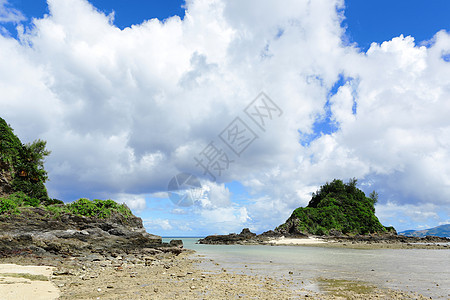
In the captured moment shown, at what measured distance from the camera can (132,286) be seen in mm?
12742

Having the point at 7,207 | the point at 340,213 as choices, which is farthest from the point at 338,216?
the point at 7,207

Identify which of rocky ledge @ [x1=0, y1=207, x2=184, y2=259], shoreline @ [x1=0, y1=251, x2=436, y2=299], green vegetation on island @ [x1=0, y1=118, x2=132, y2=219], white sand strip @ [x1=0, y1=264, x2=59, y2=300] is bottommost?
shoreline @ [x1=0, y1=251, x2=436, y2=299]

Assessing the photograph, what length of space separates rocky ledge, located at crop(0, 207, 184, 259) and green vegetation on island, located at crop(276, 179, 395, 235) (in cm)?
7232

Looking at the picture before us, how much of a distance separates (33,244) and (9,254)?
1.96 m

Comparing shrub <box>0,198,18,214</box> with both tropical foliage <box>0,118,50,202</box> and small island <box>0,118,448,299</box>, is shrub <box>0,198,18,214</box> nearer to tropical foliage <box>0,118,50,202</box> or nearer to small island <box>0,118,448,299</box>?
small island <box>0,118,448,299</box>

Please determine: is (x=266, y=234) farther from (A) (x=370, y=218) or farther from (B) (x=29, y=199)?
(B) (x=29, y=199)

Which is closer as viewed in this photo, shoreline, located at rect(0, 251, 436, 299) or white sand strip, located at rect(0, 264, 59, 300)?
white sand strip, located at rect(0, 264, 59, 300)

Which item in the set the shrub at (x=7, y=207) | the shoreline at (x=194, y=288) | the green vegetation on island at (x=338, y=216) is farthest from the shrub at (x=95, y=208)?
the green vegetation on island at (x=338, y=216)

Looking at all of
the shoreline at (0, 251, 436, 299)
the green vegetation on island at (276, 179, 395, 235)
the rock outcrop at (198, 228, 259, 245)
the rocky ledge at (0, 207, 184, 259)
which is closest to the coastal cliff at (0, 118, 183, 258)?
the rocky ledge at (0, 207, 184, 259)

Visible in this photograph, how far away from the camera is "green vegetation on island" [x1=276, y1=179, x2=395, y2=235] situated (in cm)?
9725

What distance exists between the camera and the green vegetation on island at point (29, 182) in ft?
106

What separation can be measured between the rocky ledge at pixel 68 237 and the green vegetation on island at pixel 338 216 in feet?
237

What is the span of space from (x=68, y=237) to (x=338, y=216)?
9926 cm

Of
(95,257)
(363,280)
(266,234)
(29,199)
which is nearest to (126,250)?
(95,257)
